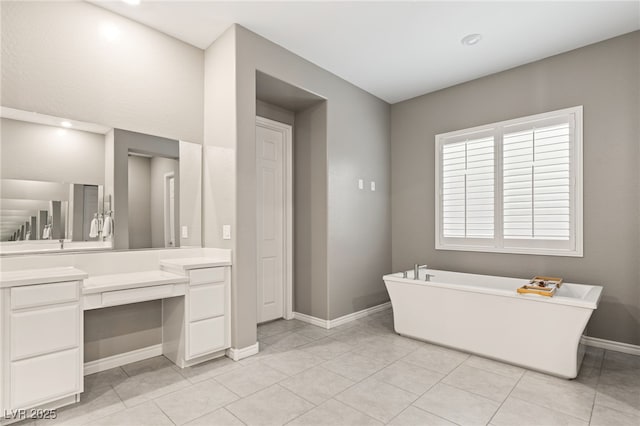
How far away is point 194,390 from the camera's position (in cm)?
242

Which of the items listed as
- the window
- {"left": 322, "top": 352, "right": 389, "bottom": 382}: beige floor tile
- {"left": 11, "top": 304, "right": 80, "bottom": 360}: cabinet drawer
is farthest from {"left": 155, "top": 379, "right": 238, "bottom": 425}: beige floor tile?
the window

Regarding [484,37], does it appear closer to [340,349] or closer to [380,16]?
[380,16]

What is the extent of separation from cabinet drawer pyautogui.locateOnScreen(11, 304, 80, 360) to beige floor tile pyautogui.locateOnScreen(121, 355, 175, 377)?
69 centimetres

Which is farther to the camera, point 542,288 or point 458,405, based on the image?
point 542,288

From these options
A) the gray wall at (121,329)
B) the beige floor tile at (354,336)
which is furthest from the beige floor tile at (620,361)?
the gray wall at (121,329)

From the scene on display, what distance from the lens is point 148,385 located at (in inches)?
98.1

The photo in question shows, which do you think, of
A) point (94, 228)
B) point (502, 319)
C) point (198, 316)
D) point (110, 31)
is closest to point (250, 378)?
point (198, 316)

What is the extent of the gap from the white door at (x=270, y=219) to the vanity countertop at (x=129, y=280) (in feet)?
4.49

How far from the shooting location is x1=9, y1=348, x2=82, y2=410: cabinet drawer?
196 centimetres

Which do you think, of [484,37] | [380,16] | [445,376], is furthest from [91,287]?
[484,37]

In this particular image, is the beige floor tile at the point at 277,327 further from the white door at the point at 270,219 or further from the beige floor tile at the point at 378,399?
the beige floor tile at the point at 378,399

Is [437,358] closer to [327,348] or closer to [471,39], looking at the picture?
[327,348]

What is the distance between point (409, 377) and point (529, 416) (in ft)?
2.64

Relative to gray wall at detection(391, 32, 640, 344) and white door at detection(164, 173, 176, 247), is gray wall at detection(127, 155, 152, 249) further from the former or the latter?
gray wall at detection(391, 32, 640, 344)
